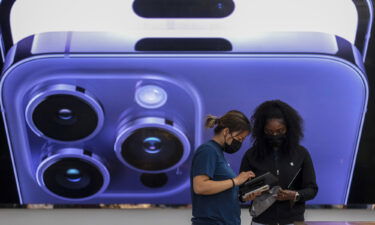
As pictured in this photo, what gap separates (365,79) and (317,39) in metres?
0.37

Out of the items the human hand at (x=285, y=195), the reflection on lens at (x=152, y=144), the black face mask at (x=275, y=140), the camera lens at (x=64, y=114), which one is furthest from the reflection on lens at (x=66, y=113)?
the human hand at (x=285, y=195)

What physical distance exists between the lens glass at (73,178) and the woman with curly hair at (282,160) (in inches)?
41.9

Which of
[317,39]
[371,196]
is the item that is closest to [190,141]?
[317,39]

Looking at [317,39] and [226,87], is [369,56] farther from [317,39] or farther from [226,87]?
[226,87]

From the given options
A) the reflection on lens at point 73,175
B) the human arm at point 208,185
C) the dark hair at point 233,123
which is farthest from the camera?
the reflection on lens at point 73,175

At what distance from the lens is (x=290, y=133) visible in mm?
2221

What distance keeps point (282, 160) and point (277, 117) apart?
20 cm

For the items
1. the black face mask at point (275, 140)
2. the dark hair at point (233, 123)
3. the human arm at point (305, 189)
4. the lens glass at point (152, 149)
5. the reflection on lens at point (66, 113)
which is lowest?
the lens glass at point (152, 149)

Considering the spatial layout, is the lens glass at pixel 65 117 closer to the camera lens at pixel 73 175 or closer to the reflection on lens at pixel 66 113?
the reflection on lens at pixel 66 113

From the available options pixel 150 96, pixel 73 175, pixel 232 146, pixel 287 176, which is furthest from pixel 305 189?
pixel 73 175

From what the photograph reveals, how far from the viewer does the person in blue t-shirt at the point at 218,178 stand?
190cm

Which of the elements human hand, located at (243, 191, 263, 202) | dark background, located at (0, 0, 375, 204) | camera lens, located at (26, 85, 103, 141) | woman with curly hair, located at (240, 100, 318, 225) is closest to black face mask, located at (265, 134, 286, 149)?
woman with curly hair, located at (240, 100, 318, 225)

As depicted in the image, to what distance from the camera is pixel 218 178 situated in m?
1.97

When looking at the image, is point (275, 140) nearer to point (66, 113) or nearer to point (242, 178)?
point (242, 178)
